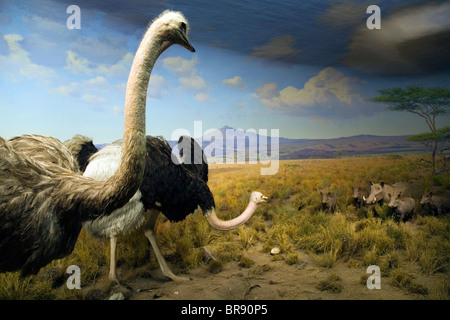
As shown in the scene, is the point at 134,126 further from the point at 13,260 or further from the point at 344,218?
the point at 344,218

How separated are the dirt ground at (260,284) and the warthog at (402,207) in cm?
139

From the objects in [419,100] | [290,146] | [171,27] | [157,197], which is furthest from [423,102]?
[171,27]

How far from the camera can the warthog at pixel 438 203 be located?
4531 mm

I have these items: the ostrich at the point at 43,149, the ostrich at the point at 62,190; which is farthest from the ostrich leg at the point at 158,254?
the ostrich at the point at 62,190

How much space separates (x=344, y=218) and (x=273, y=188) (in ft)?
5.06

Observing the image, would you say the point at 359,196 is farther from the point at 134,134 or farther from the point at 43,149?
the point at 43,149

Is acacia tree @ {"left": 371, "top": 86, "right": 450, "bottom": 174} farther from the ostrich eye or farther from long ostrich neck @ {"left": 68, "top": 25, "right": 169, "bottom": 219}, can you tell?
long ostrich neck @ {"left": 68, "top": 25, "right": 169, "bottom": 219}

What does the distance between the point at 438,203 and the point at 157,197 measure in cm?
431

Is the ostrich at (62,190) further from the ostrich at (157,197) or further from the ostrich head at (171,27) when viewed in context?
the ostrich at (157,197)

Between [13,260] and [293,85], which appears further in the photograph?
[293,85]

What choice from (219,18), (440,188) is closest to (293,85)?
(219,18)

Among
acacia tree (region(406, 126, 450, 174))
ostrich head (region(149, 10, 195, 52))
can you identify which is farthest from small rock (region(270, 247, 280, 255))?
acacia tree (region(406, 126, 450, 174))

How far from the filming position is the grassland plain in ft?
9.25

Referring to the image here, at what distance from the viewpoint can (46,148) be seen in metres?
2.39
